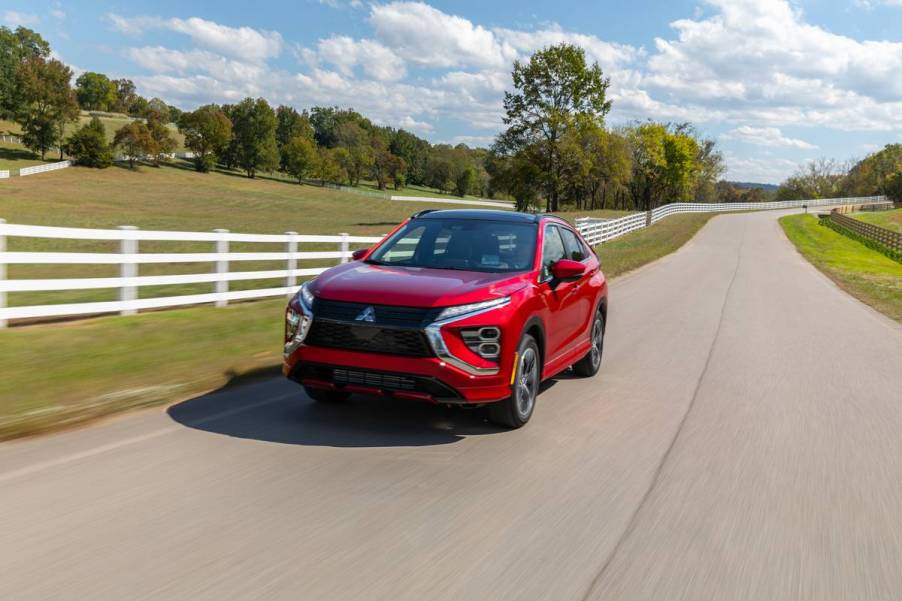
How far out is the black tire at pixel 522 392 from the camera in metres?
6.25

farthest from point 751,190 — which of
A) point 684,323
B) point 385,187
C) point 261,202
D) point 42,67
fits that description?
point 684,323

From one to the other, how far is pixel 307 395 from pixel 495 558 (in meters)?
3.61

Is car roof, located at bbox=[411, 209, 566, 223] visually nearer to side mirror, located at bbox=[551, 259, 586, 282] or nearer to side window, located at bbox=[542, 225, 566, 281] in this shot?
side window, located at bbox=[542, 225, 566, 281]

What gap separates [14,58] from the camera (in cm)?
12106

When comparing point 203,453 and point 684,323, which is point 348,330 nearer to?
point 203,453

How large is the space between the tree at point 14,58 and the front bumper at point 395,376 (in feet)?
351

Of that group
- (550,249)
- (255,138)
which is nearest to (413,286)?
(550,249)

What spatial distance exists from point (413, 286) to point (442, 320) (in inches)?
18.4

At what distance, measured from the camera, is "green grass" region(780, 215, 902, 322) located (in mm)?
20980

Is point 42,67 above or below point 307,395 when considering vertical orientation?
above

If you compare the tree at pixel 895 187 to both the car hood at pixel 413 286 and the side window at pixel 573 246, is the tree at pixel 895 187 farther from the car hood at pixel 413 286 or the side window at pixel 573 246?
the car hood at pixel 413 286

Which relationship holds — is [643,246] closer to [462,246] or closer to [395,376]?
[462,246]

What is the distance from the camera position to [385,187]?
150 metres

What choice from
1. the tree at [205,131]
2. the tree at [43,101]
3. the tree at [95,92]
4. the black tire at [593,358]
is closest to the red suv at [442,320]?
the black tire at [593,358]
